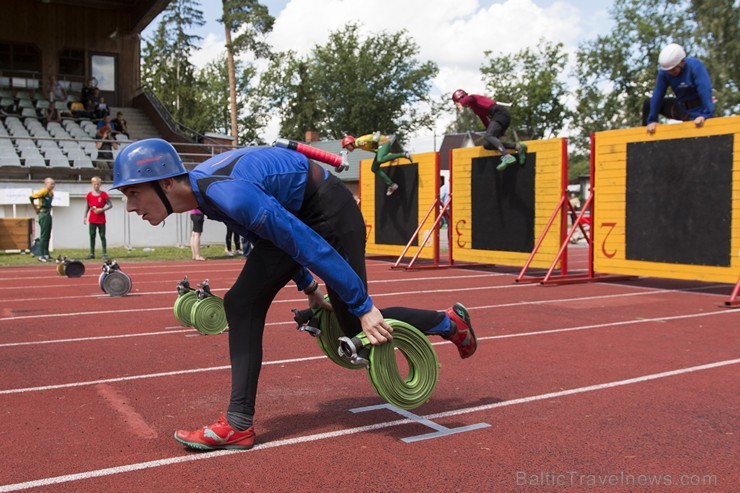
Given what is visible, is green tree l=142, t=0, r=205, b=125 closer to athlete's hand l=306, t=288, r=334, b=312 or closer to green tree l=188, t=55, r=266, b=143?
green tree l=188, t=55, r=266, b=143

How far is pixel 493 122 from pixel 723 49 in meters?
44.0

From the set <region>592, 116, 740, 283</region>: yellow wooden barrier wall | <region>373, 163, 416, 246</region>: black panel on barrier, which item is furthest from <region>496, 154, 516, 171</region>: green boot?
<region>373, 163, 416, 246</region>: black panel on barrier

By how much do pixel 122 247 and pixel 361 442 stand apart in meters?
20.7

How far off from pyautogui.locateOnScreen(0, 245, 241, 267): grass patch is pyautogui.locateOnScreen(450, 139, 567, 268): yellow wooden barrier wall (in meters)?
7.06

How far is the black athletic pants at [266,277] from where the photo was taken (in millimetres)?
3805

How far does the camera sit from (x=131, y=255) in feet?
64.6

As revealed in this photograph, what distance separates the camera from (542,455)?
385 cm

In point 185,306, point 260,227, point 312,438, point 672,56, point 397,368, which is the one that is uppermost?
point 672,56

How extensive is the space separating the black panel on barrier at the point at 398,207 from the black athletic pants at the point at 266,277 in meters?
12.5

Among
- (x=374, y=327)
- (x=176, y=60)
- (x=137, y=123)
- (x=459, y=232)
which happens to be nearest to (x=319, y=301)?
(x=374, y=327)

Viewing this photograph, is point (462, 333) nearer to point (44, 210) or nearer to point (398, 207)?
point (398, 207)

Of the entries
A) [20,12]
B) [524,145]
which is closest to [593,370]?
[524,145]

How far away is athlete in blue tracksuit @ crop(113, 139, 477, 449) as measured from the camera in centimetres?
336

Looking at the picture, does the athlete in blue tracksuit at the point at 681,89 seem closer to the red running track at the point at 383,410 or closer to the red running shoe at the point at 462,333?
the red running track at the point at 383,410
